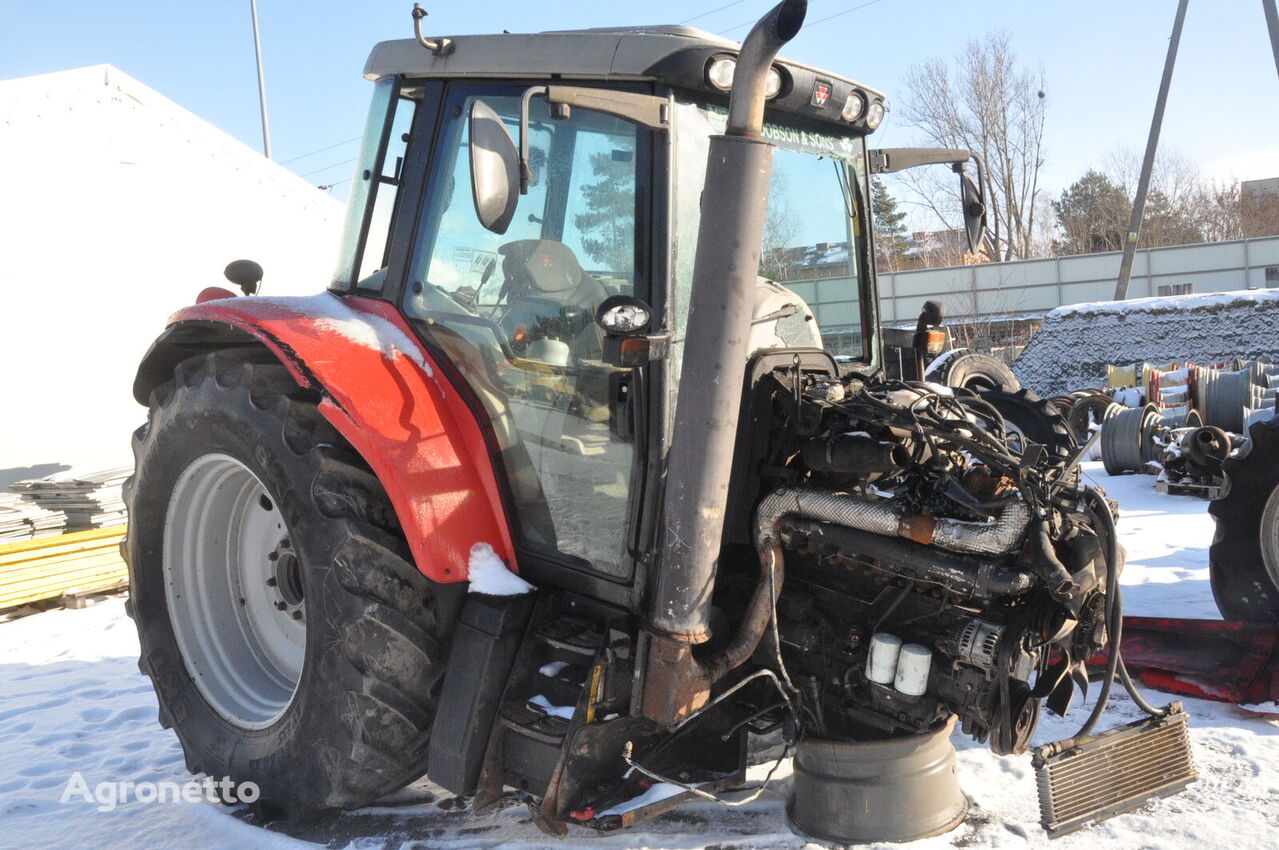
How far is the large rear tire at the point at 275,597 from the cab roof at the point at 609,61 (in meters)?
1.03

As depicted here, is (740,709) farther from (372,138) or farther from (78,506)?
(78,506)

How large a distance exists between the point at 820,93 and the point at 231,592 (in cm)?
255

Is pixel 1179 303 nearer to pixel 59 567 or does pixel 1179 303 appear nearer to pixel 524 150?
pixel 59 567

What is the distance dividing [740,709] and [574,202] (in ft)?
4.95

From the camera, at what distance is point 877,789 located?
2650mm

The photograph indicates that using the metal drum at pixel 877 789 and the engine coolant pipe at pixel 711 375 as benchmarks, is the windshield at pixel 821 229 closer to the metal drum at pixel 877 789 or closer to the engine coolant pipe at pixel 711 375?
the engine coolant pipe at pixel 711 375

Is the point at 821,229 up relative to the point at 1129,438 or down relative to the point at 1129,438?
up

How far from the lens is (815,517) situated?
257cm

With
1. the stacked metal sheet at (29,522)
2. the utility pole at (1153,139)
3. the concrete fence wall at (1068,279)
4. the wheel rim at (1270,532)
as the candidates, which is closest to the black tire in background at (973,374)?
the wheel rim at (1270,532)

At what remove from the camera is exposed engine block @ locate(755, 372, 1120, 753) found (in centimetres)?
240

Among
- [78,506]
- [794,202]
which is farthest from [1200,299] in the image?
[78,506]

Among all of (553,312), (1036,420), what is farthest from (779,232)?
(1036,420)

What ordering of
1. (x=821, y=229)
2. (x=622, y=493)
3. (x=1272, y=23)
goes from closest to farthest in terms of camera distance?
(x=622, y=493)
(x=821, y=229)
(x=1272, y=23)

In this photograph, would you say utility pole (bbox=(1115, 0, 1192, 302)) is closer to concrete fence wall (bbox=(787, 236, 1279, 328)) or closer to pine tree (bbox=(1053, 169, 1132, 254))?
concrete fence wall (bbox=(787, 236, 1279, 328))
